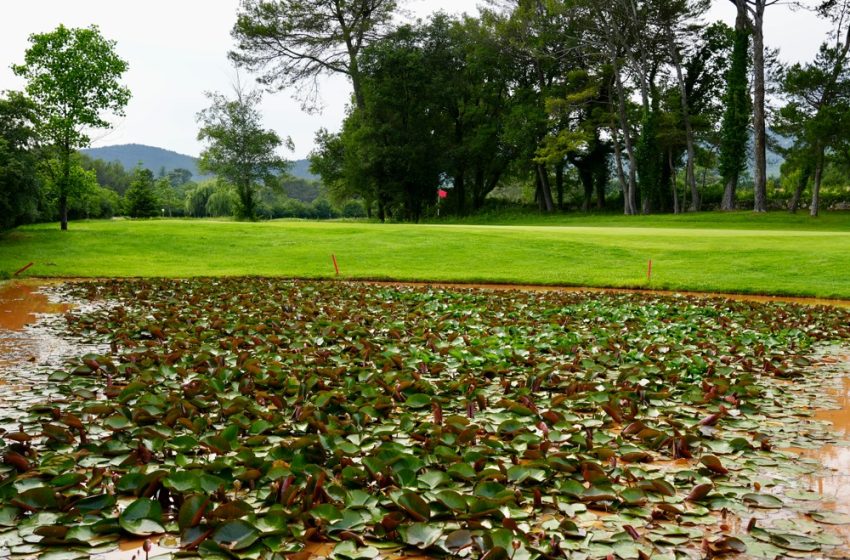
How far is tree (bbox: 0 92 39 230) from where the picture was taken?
1677 cm

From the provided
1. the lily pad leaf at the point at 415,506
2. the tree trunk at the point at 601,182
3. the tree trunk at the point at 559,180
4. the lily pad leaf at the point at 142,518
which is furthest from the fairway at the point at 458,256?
the tree trunk at the point at 559,180

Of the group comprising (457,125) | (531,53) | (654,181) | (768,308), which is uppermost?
(531,53)

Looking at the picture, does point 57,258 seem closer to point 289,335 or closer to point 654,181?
point 289,335

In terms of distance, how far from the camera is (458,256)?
52.4 ft

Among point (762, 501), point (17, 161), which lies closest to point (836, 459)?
point (762, 501)

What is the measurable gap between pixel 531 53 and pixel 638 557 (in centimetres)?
3602

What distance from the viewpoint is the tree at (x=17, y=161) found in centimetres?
1677

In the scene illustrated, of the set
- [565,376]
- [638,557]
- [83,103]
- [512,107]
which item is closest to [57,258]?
[83,103]

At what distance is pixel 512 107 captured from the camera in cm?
3700

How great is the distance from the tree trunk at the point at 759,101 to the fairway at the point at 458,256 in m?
15.4

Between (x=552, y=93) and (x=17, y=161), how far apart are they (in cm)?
2721

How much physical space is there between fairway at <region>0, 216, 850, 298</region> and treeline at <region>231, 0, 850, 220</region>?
51.2ft

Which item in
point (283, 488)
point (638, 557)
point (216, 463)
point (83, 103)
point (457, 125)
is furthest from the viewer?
point (457, 125)

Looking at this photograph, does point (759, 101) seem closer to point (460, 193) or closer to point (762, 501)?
point (460, 193)
